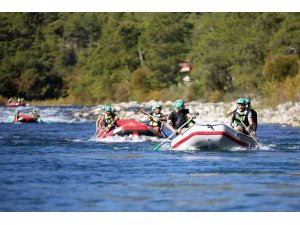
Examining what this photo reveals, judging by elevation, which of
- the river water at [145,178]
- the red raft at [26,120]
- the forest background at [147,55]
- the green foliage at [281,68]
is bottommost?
the river water at [145,178]

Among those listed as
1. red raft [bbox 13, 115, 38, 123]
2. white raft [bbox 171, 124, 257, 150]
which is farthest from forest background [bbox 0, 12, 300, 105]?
white raft [bbox 171, 124, 257, 150]

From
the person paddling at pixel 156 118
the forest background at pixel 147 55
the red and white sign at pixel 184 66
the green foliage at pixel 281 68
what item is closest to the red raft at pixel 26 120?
the forest background at pixel 147 55

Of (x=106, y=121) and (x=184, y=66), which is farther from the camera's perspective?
(x=184, y=66)

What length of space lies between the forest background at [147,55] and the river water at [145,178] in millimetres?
18213

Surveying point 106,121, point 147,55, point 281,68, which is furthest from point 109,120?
point 147,55

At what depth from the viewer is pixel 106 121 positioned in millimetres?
25234

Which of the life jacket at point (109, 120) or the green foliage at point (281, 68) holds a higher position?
the green foliage at point (281, 68)

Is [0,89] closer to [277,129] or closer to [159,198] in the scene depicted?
[277,129]

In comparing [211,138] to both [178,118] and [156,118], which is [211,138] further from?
[156,118]

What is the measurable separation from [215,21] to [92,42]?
87.7 feet

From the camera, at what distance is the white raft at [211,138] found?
19.4 meters

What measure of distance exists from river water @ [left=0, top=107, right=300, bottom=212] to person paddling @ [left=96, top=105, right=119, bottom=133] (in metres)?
2.04

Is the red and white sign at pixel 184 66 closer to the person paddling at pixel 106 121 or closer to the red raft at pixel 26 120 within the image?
the red raft at pixel 26 120

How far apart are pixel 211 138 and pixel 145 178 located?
5.20 m
